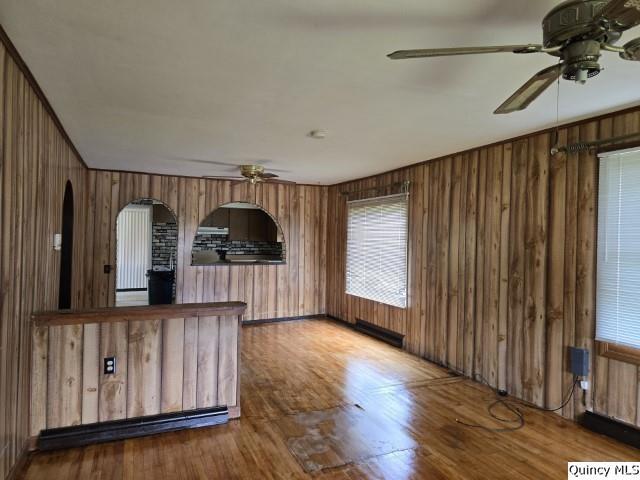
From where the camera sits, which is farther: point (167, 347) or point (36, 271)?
point (167, 347)

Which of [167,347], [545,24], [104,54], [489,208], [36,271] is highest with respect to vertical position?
[104,54]

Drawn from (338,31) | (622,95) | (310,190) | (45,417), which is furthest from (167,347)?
(310,190)

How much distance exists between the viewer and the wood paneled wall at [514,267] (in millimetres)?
3000

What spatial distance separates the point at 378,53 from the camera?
1.99m

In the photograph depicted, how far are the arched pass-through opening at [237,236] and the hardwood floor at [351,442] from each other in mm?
5563

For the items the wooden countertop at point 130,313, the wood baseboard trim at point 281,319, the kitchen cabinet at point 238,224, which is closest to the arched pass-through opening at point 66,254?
the wooden countertop at point 130,313

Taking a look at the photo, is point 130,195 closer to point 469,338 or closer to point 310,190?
point 310,190

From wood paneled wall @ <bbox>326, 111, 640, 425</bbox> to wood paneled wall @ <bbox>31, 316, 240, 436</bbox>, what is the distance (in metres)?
2.44

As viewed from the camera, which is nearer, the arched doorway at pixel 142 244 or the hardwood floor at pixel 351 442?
the hardwood floor at pixel 351 442

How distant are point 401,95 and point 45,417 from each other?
3147 mm

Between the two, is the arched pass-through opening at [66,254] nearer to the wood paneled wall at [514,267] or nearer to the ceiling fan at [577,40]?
the wood paneled wall at [514,267]

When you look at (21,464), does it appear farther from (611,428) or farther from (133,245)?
(133,245)

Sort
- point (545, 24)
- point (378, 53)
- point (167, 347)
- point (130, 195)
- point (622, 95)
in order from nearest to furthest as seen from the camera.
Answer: point (545, 24), point (378, 53), point (622, 95), point (167, 347), point (130, 195)

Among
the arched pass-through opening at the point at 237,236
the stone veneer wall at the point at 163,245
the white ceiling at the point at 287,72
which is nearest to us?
the white ceiling at the point at 287,72
